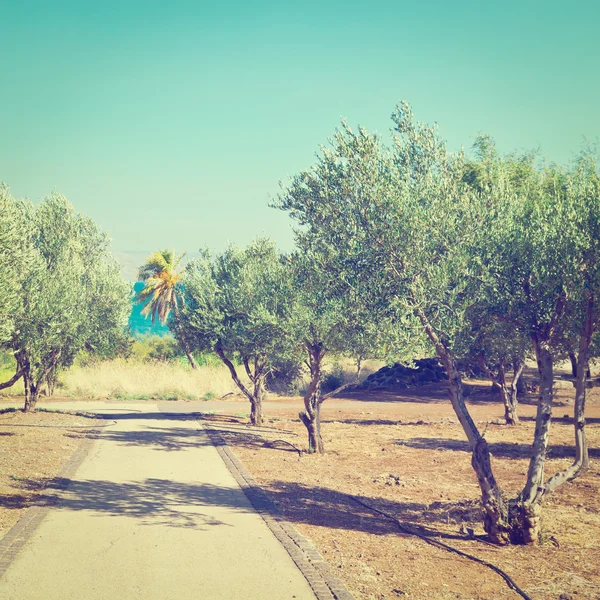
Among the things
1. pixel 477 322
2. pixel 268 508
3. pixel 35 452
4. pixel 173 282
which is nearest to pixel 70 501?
pixel 268 508

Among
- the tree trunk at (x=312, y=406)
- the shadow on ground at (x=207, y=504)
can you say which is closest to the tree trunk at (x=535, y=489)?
the shadow on ground at (x=207, y=504)

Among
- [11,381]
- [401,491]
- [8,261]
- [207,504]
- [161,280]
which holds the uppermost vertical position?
[161,280]

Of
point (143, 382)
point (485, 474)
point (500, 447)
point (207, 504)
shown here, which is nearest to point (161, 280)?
point (143, 382)

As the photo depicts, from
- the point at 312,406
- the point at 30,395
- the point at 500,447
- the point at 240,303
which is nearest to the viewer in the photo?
the point at 312,406

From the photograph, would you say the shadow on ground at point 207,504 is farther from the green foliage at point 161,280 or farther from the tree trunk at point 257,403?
the green foliage at point 161,280

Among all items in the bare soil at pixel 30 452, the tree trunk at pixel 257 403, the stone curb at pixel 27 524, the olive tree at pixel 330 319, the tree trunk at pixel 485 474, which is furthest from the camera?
the tree trunk at pixel 257 403

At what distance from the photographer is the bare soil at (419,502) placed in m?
8.59

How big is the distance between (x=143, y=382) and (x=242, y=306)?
17568 millimetres

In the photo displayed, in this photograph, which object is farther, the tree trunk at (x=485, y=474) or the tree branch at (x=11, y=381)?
the tree branch at (x=11, y=381)

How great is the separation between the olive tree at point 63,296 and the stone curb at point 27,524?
20.8 ft

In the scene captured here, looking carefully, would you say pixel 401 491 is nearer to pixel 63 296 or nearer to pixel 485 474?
Result: pixel 485 474

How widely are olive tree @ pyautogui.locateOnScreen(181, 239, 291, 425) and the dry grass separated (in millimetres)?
11621

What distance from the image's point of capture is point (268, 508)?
39.8 feet

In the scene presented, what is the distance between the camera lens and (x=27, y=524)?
10.4m
